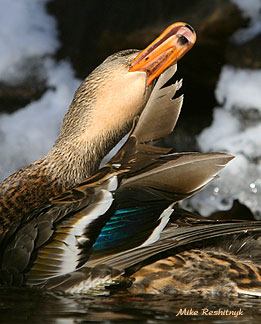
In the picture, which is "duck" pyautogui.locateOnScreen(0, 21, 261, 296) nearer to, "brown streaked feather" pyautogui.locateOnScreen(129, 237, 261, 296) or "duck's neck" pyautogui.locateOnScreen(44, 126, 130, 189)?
"brown streaked feather" pyautogui.locateOnScreen(129, 237, 261, 296)

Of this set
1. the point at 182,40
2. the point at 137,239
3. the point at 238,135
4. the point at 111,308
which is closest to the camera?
the point at 111,308

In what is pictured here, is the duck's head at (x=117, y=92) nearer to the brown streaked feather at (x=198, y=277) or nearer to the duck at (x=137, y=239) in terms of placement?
the duck at (x=137, y=239)

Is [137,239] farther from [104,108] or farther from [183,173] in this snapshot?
[104,108]

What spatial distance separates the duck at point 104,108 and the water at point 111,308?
770mm

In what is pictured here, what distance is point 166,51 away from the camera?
3025 millimetres

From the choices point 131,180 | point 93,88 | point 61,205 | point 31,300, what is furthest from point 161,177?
point 93,88

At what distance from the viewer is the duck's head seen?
9.92 feet

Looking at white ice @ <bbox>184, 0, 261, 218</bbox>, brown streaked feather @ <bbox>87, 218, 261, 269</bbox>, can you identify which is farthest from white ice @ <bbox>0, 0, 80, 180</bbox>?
brown streaked feather @ <bbox>87, 218, 261, 269</bbox>

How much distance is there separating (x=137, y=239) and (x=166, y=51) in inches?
44.3

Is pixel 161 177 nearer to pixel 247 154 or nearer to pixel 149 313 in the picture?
pixel 149 313

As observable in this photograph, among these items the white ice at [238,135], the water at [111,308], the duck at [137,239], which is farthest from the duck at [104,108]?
the white ice at [238,135]

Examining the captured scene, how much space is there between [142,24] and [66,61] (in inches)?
25.1

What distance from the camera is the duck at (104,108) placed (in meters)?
3.01

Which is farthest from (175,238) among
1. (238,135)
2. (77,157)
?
(238,135)
